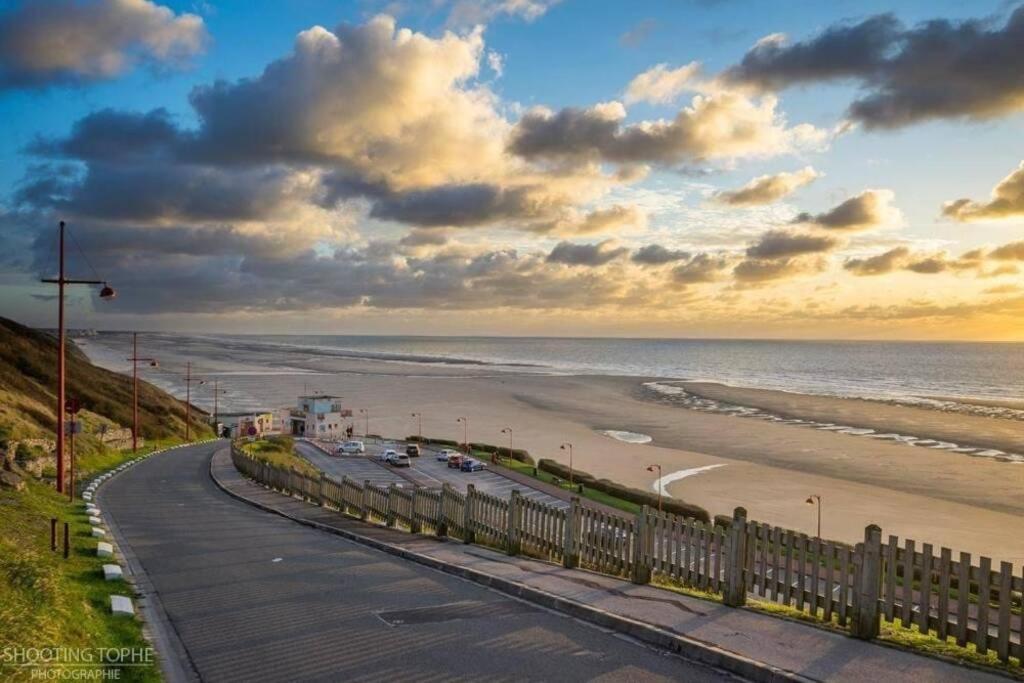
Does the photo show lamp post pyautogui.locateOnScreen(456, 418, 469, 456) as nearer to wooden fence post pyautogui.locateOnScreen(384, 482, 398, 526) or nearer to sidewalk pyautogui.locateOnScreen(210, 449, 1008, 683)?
wooden fence post pyautogui.locateOnScreen(384, 482, 398, 526)

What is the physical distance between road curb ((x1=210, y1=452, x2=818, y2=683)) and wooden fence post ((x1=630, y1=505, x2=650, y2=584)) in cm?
167

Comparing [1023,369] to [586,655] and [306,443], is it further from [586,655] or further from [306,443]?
[586,655]

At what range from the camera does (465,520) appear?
16.9m

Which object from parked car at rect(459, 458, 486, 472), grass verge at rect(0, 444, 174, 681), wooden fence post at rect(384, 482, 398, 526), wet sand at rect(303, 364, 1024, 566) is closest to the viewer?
grass verge at rect(0, 444, 174, 681)

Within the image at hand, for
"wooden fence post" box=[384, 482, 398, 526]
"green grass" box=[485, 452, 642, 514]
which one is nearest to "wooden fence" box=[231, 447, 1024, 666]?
"wooden fence post" box=[384, 482, 398, 526]

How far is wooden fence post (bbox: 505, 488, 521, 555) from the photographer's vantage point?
14938 mm

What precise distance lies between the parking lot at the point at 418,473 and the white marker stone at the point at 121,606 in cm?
3738

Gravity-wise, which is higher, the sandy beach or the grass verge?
the grass verge

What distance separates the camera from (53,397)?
173ft

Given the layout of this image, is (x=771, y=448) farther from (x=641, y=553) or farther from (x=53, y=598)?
(x=53, y=598)

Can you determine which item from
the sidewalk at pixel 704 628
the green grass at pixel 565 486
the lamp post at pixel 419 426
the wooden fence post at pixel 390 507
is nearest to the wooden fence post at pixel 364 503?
the wooden fence post at pixel 390 507

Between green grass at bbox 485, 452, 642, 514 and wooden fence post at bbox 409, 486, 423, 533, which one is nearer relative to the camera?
wooden fence post at bbox 409, 486, 423, 533

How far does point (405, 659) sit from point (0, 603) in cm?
452

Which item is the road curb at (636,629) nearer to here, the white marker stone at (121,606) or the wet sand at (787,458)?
the white marker stone at (121,606)
